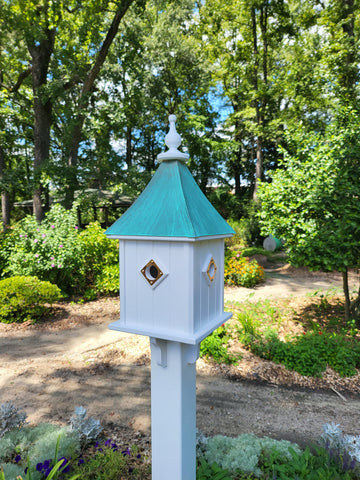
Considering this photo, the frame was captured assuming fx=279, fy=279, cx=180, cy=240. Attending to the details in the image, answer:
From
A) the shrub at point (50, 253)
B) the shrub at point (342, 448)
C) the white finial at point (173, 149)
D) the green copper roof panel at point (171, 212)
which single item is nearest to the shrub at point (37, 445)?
the green copper roof panel at point (171, 212)

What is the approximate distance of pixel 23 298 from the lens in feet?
20.0

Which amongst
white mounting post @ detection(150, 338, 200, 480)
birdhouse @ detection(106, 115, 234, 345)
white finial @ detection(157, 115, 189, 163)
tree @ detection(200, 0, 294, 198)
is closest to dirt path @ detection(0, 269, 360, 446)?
white mounting post @ detection(150, 338, 200, 480)

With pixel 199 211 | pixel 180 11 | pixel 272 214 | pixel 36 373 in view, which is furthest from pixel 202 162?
pixel 199 211

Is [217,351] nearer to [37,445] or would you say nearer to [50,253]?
[37,445]

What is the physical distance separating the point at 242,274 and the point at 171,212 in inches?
311

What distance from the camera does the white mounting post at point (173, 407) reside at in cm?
174

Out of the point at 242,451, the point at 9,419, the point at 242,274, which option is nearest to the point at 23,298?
the point at 9,419

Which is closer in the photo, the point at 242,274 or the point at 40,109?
the point at 242,274

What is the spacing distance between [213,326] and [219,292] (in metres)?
0.29

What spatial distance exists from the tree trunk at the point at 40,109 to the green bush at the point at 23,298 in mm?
4212

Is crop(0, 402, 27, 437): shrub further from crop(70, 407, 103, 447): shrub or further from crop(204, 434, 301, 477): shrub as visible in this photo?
crop(204, 434, 301, 477): shrub

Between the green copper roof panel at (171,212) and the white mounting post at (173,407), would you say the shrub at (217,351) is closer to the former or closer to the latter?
the white mounting post at (173,407)

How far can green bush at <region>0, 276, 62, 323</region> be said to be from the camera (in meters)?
6.10

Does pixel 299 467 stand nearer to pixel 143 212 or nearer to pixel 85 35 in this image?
pixel 143 212
